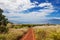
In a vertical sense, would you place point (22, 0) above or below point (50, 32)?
above

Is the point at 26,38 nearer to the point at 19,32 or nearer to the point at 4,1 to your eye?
the point at 19,32

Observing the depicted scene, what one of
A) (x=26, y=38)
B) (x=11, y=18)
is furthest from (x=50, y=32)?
(x=11, y=18)

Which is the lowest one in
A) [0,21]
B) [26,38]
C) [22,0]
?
[26,38]

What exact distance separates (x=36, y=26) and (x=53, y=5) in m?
0.44

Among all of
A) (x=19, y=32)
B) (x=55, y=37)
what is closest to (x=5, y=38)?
(x=19, y=32)

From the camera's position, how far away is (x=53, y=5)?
3.89 m

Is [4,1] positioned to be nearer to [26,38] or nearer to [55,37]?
[26,38]

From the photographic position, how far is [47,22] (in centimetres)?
388

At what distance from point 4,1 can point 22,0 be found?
29cm

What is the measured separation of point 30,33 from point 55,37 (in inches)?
16.3

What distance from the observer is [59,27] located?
3801mm

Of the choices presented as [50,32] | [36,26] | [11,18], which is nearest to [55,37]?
[50,32]

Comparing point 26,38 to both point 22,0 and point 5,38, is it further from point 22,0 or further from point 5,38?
point 22,0

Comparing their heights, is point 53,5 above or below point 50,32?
above
